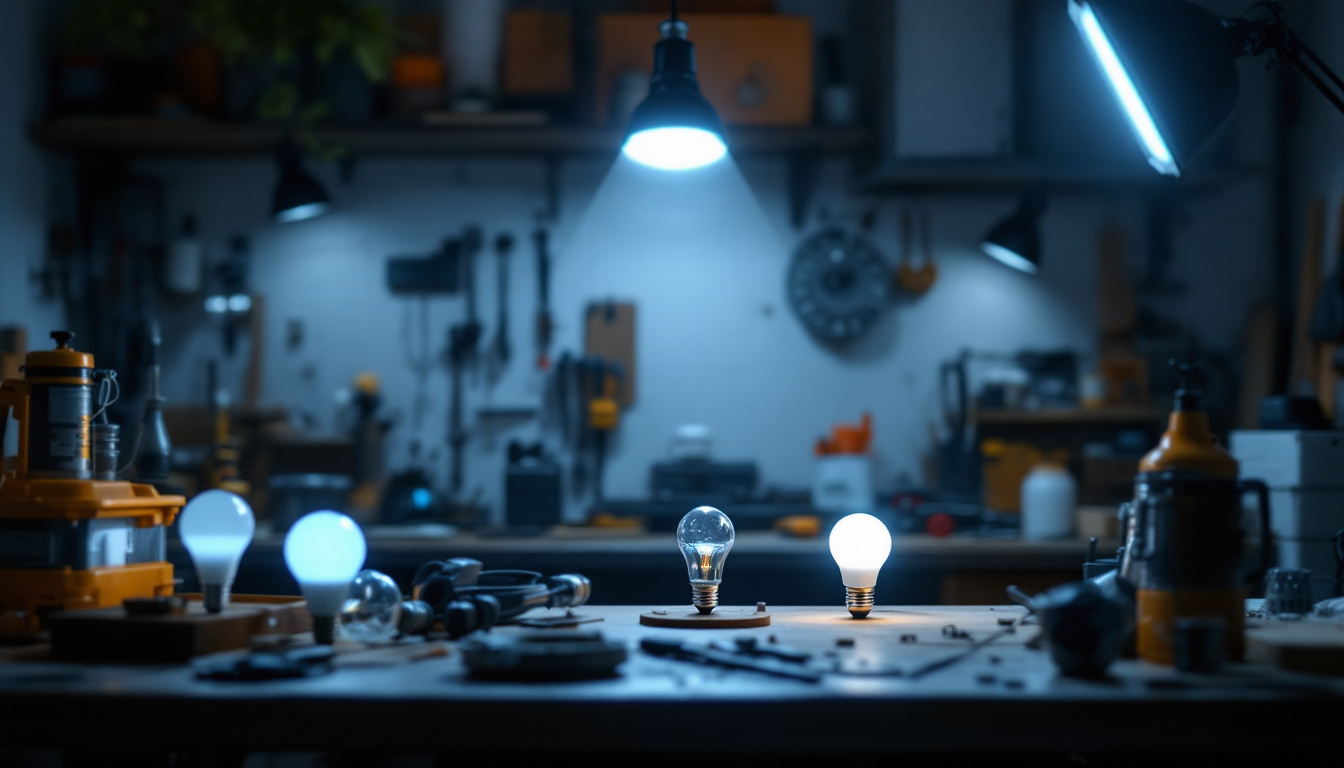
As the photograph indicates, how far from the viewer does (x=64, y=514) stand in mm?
1614

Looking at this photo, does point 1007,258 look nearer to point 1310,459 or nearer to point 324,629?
point 1310,459

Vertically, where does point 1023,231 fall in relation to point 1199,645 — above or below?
above

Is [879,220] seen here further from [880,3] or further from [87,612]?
[87,612]

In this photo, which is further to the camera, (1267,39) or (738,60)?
(738,60)

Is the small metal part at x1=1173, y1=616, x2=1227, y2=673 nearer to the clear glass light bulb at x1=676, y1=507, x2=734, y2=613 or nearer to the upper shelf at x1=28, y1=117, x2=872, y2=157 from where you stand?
the clear glass light bulb at x1=676, y1=507, x2=734, y2=613

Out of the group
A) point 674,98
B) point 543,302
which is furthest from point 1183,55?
point 543,302

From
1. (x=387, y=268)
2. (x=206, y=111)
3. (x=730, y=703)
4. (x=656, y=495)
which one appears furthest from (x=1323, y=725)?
(x=206, y=111)

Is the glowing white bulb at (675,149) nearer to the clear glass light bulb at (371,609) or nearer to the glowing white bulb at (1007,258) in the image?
the clear glass light bulb at (371,609)

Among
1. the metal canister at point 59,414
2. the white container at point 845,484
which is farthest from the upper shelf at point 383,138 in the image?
the metal canister at point 59,414

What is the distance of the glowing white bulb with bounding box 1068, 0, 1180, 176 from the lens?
70.7 inches

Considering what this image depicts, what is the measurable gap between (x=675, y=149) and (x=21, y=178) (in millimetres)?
3034

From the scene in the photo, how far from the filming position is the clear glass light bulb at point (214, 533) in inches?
58.7

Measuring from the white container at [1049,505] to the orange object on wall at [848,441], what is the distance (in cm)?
73

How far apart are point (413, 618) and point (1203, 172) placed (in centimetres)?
397
